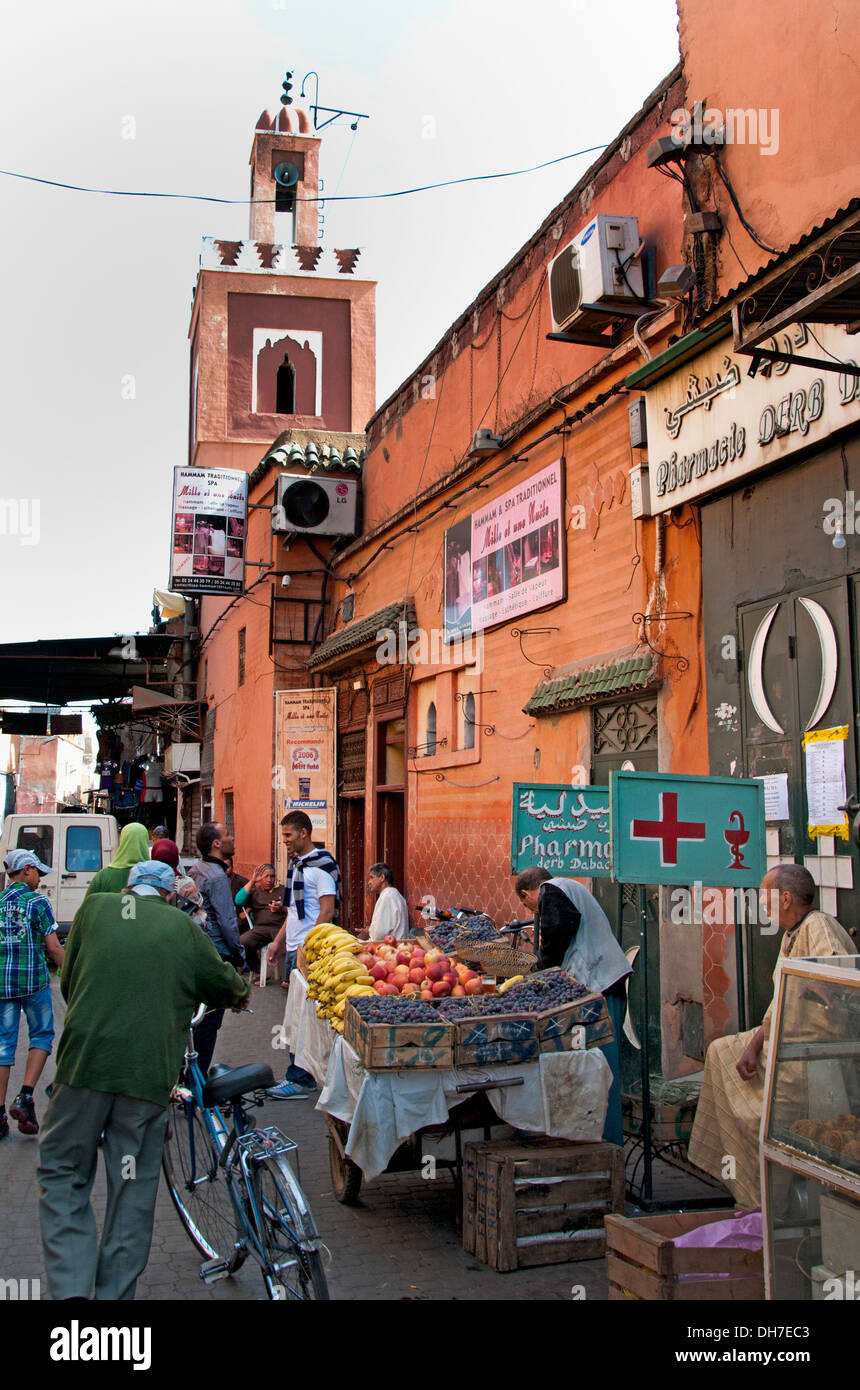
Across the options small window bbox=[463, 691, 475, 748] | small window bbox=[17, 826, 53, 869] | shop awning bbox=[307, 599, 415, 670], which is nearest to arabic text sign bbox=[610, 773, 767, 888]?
small window bbox=[463, 691, 475, 748]

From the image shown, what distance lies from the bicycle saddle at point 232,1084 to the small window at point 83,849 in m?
12.3

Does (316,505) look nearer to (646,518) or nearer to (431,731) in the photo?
(431,731)

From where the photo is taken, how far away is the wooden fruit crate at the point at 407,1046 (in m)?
5.14

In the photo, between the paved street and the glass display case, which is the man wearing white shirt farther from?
the glass display case

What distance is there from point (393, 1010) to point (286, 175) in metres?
29.4

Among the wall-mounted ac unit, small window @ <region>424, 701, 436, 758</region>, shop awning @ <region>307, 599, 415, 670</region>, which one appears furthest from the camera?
the wall-mounted ac unit

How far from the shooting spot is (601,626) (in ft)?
29.7

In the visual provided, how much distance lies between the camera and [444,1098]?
208 inches

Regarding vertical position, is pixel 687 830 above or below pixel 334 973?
above

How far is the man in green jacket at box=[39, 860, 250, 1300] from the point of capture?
412cm

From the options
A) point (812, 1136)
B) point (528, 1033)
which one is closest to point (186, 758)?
point (528, 1033)

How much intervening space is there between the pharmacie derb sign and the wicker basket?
331 centimetres

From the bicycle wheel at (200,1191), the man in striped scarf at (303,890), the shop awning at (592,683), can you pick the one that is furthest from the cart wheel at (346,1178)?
the shop awning at (592,683)
